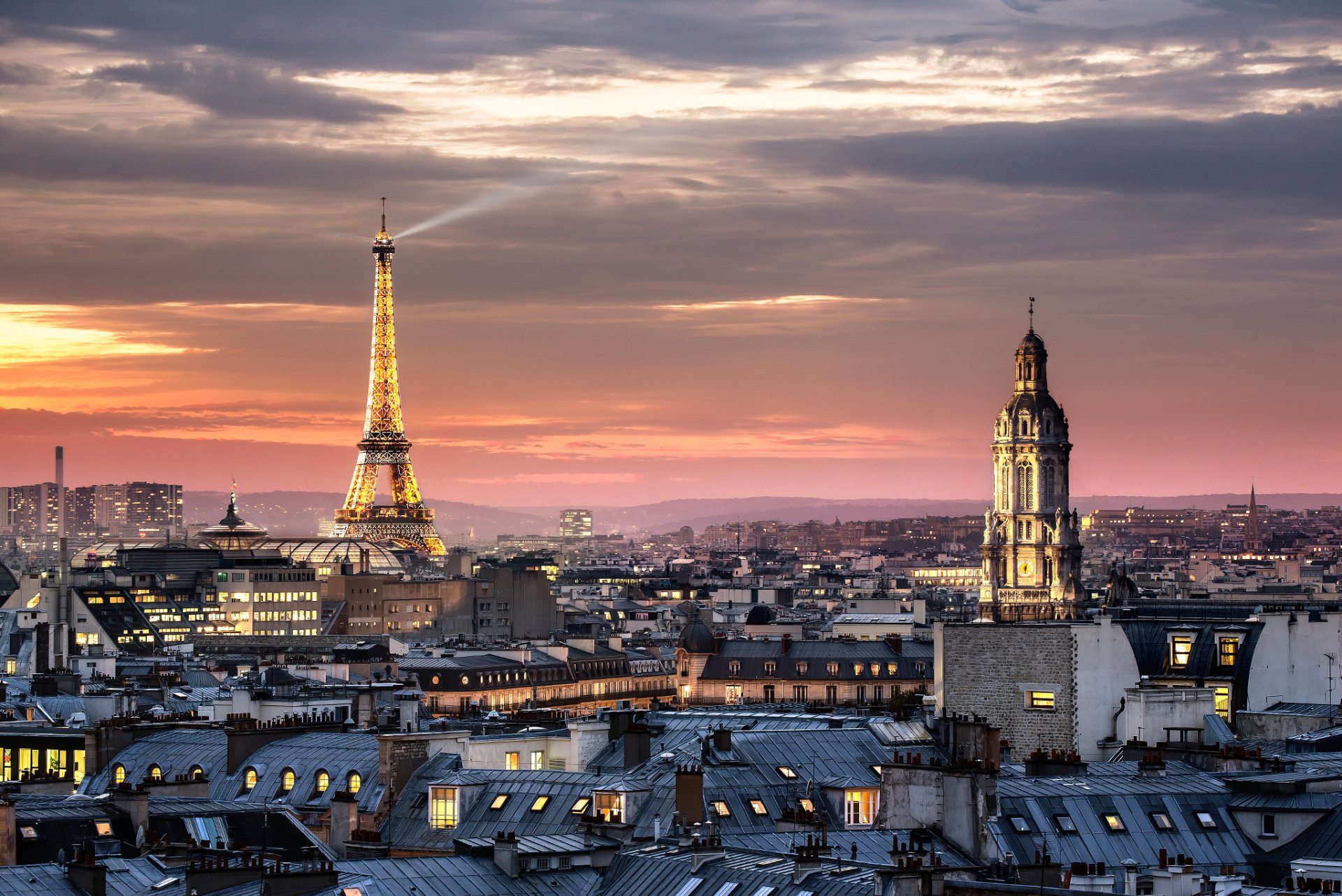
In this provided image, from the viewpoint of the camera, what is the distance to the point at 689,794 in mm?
61938

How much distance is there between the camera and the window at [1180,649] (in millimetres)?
86562

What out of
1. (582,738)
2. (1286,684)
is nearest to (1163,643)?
(1286,684)

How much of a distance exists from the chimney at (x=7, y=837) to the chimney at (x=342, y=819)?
411 inches

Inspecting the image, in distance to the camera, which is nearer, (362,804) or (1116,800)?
(1116,800)

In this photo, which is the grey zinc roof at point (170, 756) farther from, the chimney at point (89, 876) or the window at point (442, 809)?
the chimney at point (89, 876)

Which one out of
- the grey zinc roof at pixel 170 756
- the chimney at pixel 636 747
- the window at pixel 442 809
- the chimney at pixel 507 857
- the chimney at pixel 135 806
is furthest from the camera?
the grey zinc roof at pixel 170 756

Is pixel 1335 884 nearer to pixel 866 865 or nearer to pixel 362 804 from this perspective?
pixel 866 865

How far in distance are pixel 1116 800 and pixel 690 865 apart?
11.7 meters

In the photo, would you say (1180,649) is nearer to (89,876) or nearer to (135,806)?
(135,806)

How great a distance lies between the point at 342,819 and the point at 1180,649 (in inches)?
1241

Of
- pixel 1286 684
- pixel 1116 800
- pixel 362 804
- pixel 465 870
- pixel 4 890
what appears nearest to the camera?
pixel 4 890

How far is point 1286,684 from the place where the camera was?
84062mm

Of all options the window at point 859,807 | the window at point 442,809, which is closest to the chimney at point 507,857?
the window at point 442,809

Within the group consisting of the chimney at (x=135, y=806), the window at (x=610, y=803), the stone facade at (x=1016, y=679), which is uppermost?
the stone facade at (x=1016, y=679)
